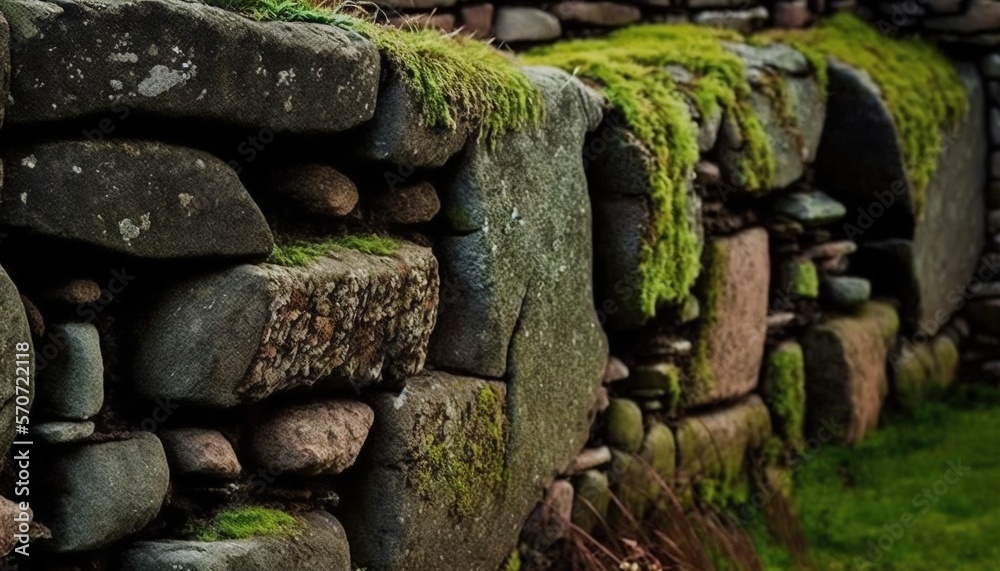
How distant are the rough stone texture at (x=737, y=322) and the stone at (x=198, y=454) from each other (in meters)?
2.46

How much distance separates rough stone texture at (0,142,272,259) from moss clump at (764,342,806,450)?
3150 mm

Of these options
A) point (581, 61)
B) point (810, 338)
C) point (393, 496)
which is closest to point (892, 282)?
point (810, 338)

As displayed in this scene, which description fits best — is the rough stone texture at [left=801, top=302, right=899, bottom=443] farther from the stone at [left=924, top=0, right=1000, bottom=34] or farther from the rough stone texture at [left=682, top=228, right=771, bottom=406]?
the stone at [left=924, top=0, right=1000, bottom=34]

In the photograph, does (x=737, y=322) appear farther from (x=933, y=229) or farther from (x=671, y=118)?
(x=933, y=229)

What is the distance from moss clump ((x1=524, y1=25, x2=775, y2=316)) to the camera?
13.5 ft

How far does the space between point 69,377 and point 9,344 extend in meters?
0.18

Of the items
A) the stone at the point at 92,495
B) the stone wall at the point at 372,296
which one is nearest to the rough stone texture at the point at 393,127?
the stone wall at the point at 372,296

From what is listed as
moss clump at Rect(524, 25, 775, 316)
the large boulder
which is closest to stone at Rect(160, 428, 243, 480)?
moss clump at Rect(524, 25, 775, 316)

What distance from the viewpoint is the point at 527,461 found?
346 centimetres

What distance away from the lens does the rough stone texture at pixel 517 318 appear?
10.0 feet

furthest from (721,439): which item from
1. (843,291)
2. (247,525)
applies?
(247,525)

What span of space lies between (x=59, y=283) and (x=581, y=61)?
2529 millimetres

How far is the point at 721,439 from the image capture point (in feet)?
15.7

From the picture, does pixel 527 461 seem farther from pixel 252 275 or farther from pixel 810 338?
pixel 810 338
